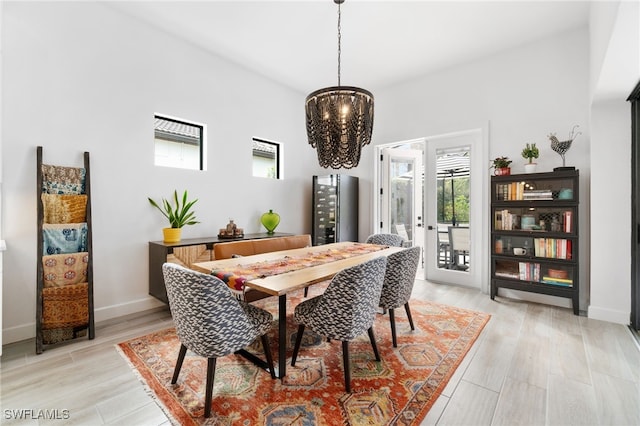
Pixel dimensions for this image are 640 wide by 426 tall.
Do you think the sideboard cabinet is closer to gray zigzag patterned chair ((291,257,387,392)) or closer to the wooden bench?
the wooden bench

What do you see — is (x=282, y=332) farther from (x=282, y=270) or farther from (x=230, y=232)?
(x=230, y=232)

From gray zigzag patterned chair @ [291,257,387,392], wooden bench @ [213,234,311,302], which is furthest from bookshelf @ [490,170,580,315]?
wooden bench @ [213,234,311,302]

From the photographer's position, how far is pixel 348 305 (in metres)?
1.71

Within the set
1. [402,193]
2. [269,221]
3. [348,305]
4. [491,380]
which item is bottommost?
[491,380]

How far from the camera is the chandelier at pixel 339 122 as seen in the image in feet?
6.79

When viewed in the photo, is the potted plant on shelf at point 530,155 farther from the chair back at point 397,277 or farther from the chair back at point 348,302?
the chair back at point 348,302

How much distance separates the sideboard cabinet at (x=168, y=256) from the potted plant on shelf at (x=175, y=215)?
0.09 m

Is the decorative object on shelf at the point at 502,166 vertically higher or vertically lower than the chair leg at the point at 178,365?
higher

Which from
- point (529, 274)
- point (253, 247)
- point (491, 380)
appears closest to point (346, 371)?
point (491, 380)

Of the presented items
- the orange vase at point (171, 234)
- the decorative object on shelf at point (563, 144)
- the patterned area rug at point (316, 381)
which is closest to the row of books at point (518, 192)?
the decorative object on shelf at point (563, 144)

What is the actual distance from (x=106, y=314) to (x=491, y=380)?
342 centimetres

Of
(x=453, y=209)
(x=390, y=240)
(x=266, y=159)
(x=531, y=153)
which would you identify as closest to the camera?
(x=531, y=153)

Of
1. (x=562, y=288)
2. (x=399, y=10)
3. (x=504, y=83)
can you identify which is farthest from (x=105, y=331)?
(x=504, y=83)

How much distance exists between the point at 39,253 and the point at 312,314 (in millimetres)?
2301
